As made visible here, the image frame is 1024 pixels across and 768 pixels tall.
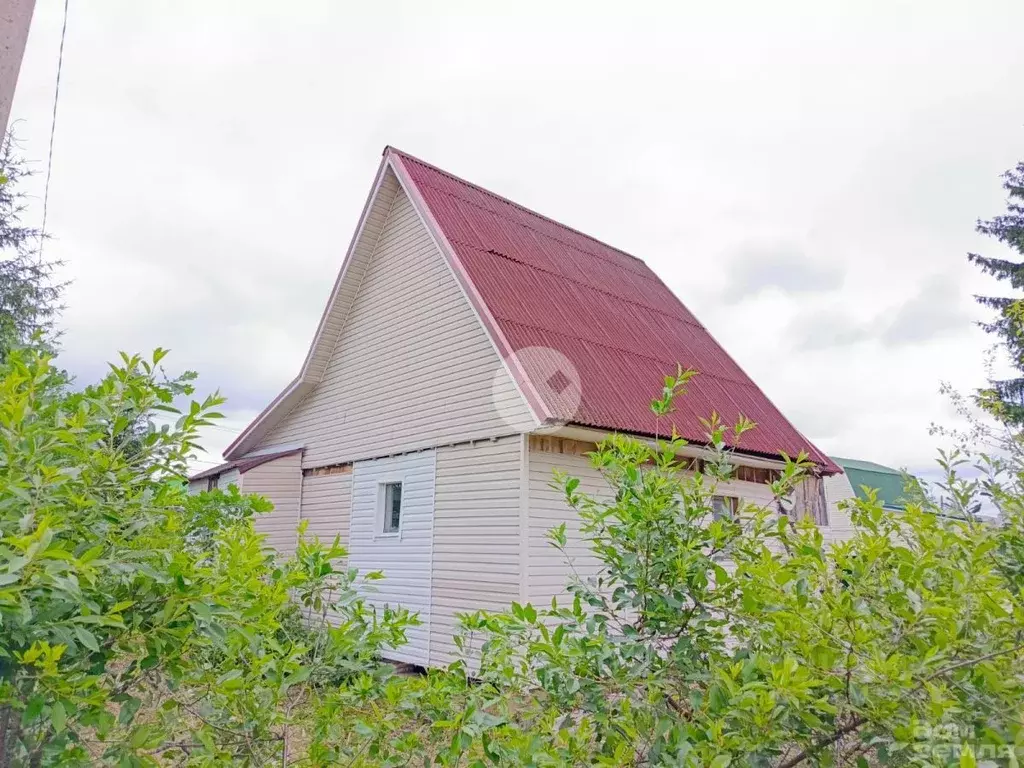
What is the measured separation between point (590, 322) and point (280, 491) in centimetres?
737

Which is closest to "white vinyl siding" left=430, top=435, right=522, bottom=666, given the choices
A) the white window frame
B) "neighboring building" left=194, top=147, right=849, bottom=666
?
"neighboring building" left=194, top=147, right=849, bottom=666

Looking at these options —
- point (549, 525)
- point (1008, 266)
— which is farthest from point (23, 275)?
point (1008, 266)

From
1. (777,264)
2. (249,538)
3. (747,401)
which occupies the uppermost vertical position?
(777,264)

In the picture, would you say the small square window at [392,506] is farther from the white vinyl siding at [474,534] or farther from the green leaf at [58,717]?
the green leaf at [58,717]

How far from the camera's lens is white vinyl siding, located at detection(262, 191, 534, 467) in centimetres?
923

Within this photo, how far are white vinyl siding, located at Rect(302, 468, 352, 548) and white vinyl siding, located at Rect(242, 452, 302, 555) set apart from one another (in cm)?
23

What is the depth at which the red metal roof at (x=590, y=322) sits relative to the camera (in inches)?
353

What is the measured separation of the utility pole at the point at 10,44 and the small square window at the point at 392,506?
356 inches

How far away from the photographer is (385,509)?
35.4 ft

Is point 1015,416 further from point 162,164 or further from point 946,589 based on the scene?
point 162,164

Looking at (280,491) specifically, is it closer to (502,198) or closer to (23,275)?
(502,198)

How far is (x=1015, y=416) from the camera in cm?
1812

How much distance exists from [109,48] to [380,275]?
18.2 feet

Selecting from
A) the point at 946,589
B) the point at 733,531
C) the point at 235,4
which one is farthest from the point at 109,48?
the point at 946,589
